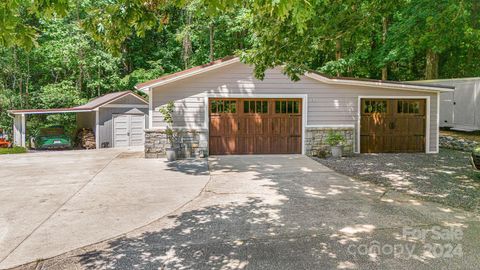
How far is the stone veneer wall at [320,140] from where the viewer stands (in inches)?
494

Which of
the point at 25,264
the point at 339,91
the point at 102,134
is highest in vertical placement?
the point at 339,91

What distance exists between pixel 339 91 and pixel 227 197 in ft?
24.5

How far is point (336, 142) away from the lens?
12.4 m

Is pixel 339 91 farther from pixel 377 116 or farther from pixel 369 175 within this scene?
pixel 369 175

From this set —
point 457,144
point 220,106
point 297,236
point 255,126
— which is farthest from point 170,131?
point 457,144

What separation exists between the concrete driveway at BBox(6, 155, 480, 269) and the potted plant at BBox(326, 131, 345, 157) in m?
4.83

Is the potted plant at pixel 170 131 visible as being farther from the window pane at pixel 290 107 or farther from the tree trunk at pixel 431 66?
the tree trunk at pixel 431 66

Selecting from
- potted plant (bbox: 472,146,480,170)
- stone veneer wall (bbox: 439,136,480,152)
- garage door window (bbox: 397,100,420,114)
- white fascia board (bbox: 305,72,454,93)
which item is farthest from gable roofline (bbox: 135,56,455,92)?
potted plant (bbox: 472,146,480,170)

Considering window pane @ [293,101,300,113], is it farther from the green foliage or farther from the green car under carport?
the green car under carport

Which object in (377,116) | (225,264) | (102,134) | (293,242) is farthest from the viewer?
(102,134)

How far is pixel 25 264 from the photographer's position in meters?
3.93

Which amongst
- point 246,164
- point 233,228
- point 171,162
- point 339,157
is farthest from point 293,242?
point 339,157

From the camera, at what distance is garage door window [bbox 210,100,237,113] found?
12.3 metres

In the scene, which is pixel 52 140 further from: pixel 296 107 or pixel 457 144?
pixel 457 144
